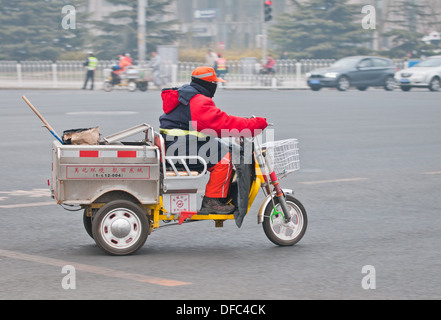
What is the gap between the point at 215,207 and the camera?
721 cm

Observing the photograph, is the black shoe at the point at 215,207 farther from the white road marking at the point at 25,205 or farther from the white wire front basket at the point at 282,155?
the white road marking at the point at 25,205

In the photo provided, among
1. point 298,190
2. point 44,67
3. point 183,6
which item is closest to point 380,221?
point 298,190

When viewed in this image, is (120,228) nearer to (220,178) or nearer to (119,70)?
(220,178)

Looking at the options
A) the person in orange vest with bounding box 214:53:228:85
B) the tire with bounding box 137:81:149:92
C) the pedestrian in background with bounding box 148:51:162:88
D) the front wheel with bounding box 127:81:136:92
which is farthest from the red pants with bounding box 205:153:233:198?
the person in orange vest with bounding box 214:53:228:85

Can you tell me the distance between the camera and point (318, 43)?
193ft

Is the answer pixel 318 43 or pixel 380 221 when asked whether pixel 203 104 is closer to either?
pixel 380 221

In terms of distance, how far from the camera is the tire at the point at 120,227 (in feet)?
22.4

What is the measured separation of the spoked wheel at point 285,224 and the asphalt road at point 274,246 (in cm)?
11

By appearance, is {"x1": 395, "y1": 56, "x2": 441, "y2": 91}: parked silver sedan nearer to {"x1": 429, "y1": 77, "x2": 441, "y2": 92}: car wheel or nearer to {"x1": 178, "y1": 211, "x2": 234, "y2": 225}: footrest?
{"x1": 429, "y1": 77, "x2": 441, "y2": 92}: car wheel

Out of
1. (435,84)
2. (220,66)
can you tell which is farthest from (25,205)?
(220,66)

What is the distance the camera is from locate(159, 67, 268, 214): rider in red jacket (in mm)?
6996

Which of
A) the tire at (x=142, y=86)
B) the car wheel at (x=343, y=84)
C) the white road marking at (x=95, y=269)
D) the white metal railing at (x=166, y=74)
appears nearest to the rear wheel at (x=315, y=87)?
the car wheel at (x=343, y=84)

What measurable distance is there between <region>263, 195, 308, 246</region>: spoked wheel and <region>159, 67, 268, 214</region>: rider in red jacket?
0.36 meters
